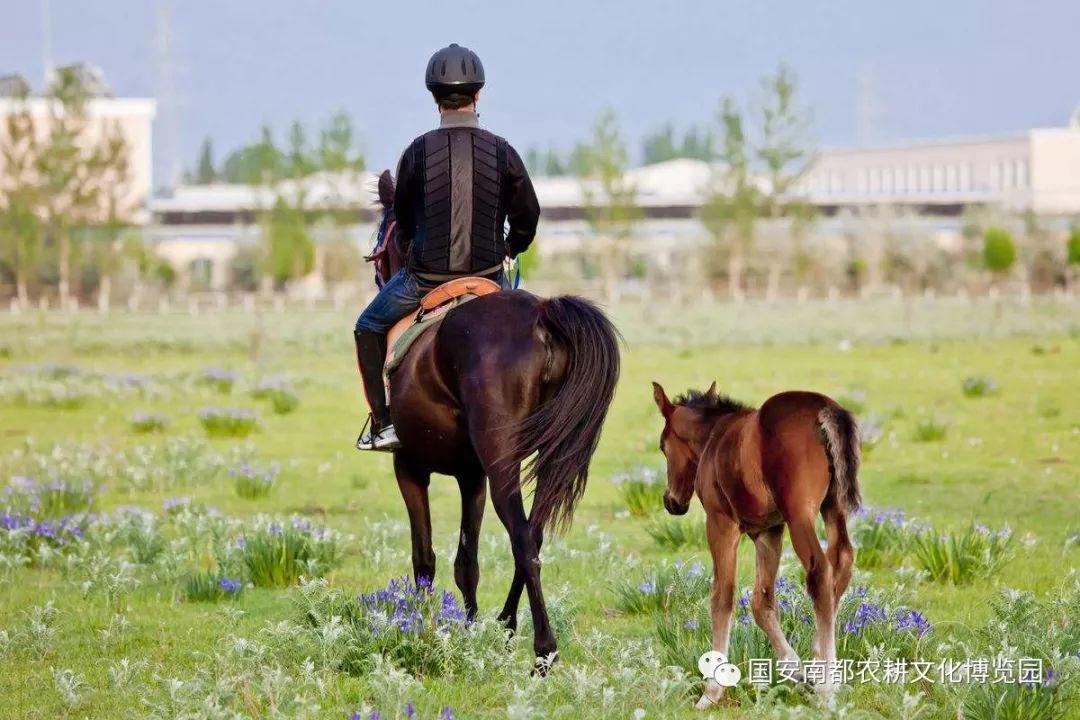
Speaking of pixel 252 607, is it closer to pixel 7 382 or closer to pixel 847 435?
pixel 847 435

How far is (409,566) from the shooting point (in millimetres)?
9859

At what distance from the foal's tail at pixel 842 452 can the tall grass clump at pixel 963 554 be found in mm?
3609

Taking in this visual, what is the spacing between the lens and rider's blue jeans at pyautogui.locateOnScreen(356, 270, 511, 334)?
7.32 m

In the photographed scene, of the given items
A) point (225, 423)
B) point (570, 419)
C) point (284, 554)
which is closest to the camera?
point (570, 419)

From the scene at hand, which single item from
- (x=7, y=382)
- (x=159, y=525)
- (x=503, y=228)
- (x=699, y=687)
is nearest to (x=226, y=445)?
(x=159, y=525)

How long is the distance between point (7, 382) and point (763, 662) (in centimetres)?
2032

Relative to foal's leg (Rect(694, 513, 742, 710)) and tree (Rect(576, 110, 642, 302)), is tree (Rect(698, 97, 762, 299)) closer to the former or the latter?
tree (Rect(576, 110, 642, 302))

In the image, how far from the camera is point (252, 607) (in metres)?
8.54

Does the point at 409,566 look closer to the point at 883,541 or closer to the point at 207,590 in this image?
the point at 207,590

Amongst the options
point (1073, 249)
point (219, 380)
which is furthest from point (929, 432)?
point (1073, 249)

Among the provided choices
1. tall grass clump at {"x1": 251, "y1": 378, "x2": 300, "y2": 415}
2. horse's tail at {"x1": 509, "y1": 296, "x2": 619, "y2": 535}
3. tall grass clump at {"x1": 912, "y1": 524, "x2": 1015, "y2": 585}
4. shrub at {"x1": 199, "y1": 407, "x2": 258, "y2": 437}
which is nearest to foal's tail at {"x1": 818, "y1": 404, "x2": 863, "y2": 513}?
horse's tail at {"x1": 509, "y1": 296, "x2": 619, "y2": 535}

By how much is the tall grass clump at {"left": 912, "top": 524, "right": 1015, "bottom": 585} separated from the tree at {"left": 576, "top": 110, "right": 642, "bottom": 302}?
71.1 metres

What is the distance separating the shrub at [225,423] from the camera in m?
17.8

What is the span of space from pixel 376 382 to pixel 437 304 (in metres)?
0.58
